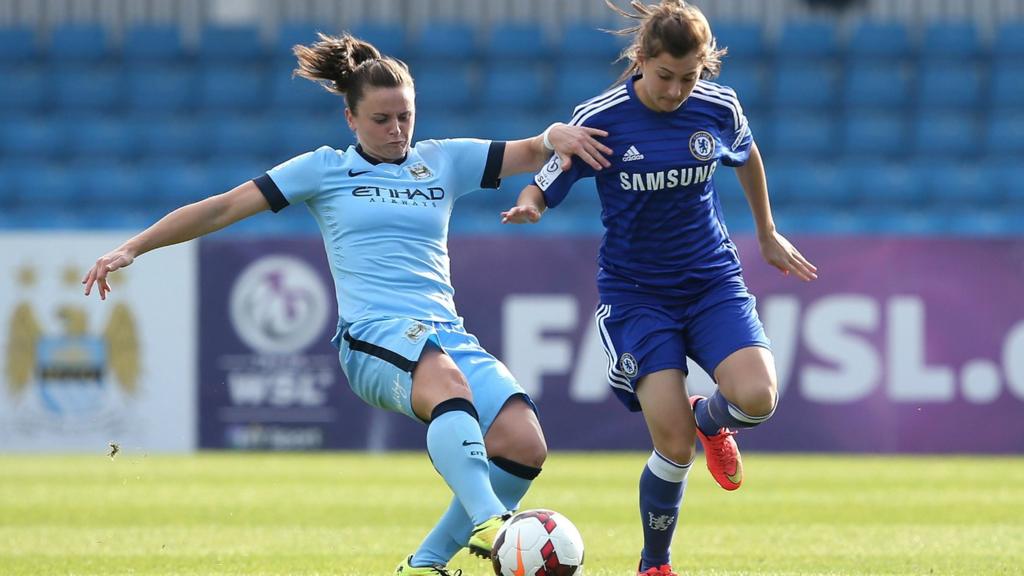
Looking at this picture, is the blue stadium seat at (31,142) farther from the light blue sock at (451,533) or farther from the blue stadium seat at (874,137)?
the light blue sock at (451,533)

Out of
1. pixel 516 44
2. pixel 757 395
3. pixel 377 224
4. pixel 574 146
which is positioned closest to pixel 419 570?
pixel 377 224

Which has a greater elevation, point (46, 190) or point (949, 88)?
point (949, 88)

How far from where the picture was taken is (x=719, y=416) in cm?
559

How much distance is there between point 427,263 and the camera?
5.36 metres

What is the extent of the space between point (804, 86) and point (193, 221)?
12036mm

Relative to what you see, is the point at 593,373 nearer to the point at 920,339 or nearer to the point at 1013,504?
the point at 920,339

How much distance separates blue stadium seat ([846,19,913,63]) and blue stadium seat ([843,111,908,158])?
2.63 feet

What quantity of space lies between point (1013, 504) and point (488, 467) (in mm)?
4639

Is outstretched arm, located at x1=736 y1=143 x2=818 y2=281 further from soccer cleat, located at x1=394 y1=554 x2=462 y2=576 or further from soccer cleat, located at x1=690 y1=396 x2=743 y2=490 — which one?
soccer cleat, located at x1=394 y1=554 x2=462 y2=576

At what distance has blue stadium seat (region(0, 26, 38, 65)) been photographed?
1698cm

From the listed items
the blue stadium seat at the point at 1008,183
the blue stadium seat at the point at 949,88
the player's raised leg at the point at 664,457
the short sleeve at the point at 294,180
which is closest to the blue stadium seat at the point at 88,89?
the blue stadium seat at the point at 949,88

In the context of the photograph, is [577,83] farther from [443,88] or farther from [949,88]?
[949,88]

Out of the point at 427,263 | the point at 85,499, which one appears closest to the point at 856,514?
the point at 427,263

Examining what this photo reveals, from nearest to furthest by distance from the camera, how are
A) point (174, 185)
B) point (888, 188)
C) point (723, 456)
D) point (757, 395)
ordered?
point (757, 395) < point (723, 456) < point (888, 188) < point (174, 185)
